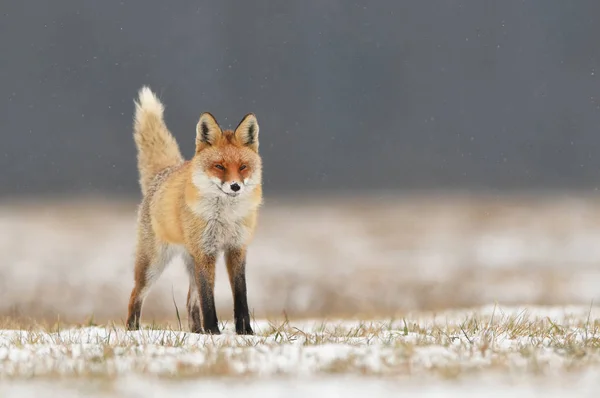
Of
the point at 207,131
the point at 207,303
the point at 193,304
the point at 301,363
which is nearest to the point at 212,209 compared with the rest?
the point at 207,131

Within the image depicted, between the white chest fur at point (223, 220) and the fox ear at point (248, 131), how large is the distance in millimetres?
515

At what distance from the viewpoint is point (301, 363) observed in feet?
18.4

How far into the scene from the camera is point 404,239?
22047 millimetres

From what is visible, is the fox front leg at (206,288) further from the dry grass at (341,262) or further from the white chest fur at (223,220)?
the dry grass at (341,262)

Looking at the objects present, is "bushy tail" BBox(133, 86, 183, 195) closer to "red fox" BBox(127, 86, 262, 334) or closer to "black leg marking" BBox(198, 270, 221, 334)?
"red fox" BBox(127, 86, 262, 334)

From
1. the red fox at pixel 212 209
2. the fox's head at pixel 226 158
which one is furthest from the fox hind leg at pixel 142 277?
the fox's head at pixel 226 158

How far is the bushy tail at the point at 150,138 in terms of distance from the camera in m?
9.37

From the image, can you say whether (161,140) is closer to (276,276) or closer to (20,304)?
Answer: (20,304)

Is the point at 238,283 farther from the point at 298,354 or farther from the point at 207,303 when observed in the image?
the point at 298,354

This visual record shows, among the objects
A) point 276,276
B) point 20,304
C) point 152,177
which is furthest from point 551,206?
point 152,177

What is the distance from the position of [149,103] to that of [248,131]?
217 centimetres

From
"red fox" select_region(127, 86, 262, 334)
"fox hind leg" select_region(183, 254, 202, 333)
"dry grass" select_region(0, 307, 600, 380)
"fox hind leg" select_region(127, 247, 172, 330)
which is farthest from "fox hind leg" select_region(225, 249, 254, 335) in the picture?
"fox hind leg" select_region(127, 247, 172, 330)

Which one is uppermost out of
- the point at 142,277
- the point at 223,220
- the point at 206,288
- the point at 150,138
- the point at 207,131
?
the point at 150,138

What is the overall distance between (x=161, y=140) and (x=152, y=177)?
44 centimetres
